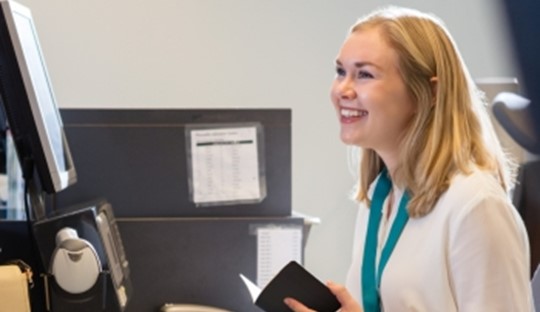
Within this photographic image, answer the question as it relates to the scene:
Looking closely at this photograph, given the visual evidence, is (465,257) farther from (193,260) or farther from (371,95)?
(193,260)

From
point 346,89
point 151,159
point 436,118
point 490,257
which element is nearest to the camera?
Answer: point 490,257

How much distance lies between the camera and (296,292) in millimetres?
1208

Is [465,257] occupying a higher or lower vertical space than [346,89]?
lower

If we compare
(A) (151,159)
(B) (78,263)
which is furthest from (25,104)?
(A) (151,159)

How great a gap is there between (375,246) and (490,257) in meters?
0.26

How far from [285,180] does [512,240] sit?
2.23ft

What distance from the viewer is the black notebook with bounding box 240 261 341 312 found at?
1177 millimetres

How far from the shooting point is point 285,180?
1.66 meters

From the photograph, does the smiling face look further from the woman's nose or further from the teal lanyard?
the teal lanyard

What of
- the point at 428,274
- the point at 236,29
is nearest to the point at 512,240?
the point at 428,274

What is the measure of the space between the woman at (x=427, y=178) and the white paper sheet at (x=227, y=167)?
0.40 metres

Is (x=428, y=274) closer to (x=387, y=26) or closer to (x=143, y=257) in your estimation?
(x=387, y=26)

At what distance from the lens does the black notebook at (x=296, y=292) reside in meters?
1.18

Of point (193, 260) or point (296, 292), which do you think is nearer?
point (296, 292)
